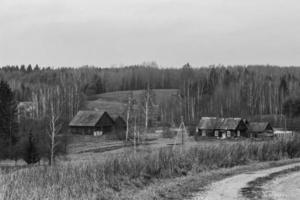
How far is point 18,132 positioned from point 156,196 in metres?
49.1

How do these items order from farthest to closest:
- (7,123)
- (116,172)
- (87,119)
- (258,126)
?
(87,119), (258,126), (7,123), (116,172)

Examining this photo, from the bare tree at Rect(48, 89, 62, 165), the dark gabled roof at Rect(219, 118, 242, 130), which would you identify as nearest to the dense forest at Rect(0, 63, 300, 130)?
the dark gabled roof at Rect(219, 118, 242, 130)

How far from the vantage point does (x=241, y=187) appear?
46.5 feet

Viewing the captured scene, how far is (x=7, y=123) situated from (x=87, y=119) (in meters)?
27.1

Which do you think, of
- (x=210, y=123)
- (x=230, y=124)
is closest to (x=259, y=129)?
(x=230, y=124)

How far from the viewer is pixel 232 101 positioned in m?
111

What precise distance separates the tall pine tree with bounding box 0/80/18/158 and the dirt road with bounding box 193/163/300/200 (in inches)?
1505

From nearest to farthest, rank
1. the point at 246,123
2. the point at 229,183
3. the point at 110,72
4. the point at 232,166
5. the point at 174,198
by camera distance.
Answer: the point at 174,198 → the point at 229,183 → the point at 232,166 → the point at 246,123 → the point at 110,72

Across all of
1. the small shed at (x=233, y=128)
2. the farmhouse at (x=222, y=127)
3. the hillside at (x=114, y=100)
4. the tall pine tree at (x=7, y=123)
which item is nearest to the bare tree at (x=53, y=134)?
the tall pine tree at (x=7, y=123)

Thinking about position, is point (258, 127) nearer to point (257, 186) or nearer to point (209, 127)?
point (209, 127)

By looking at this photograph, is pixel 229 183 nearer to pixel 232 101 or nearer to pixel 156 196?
pixel 156 196

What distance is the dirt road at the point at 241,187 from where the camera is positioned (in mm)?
12562

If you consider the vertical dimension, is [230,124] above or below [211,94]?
below

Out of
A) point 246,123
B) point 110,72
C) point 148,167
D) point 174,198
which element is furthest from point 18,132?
point 110,72
